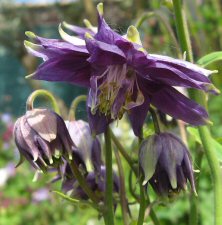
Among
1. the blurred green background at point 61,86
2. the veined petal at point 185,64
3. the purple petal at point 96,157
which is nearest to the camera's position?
the veined petal at point 185,64

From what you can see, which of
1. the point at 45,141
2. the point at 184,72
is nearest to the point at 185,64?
the point at 184,72

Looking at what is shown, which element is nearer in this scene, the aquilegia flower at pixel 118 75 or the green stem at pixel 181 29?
the aquilegia flower at pixel 118 75

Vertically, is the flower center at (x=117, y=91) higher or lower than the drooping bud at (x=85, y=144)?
higher

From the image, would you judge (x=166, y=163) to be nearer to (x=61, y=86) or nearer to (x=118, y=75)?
(x=118, y=75)

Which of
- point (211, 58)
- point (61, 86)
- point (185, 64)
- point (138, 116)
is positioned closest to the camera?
point (185, 64)

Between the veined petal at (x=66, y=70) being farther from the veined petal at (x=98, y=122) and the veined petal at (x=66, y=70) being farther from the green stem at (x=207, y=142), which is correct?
the green stem at (x=207, y=142)

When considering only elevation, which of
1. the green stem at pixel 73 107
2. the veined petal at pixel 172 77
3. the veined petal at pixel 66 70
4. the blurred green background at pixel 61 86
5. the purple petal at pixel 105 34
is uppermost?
the purple petal at pixel 105 34

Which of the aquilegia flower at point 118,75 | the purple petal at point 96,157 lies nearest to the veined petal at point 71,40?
the aquilegia flower at point 118,75
